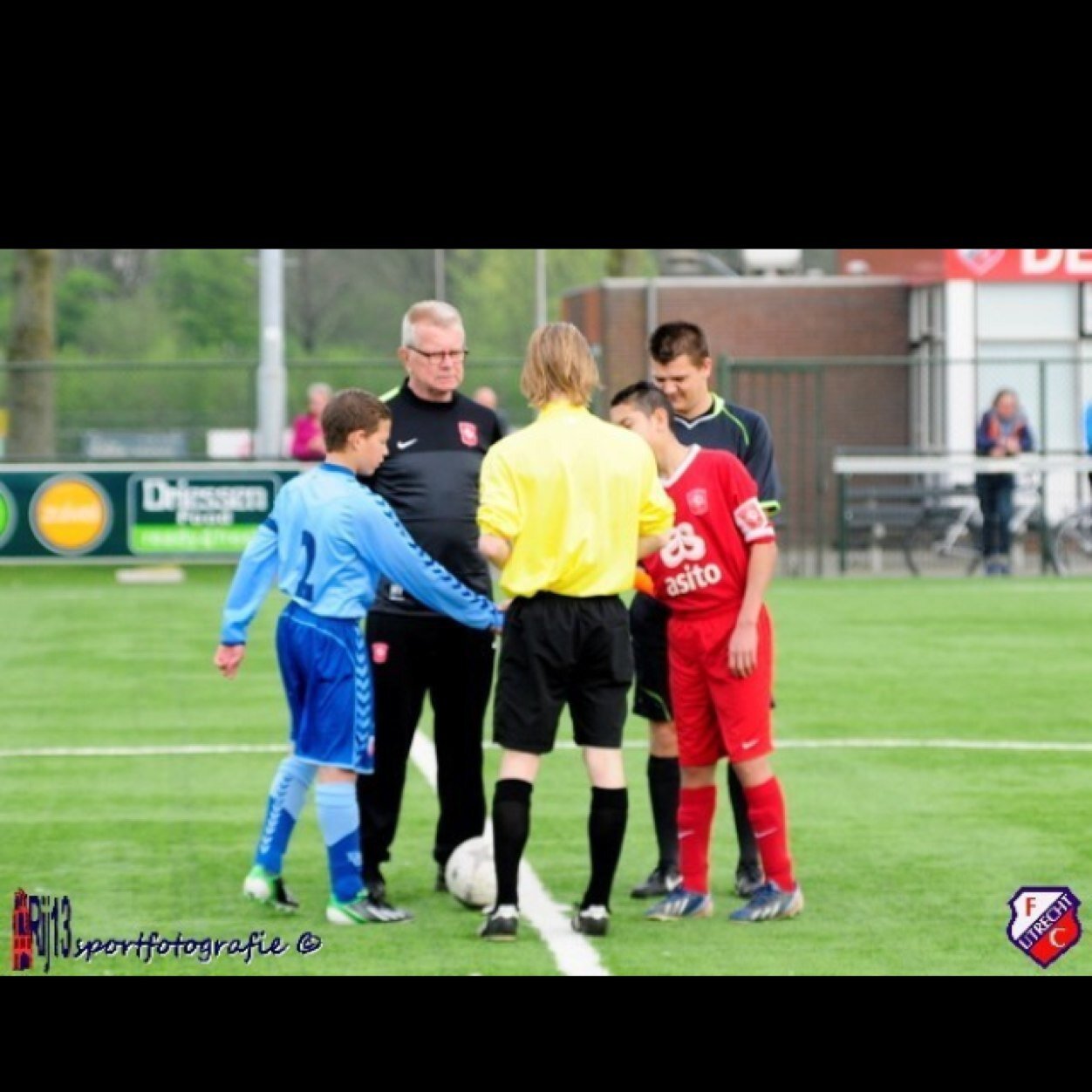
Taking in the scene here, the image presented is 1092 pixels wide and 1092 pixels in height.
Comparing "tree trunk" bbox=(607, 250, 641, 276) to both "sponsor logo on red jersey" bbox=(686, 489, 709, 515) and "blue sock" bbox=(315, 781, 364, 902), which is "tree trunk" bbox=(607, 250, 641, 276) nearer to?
"sponsor logo on red jersey" bbox=(686, 489, 709, 515)

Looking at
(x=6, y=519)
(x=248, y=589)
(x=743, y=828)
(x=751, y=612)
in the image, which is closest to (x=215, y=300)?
(x=6, y=519)

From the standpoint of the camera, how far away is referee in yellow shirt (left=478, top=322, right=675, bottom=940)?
793cm

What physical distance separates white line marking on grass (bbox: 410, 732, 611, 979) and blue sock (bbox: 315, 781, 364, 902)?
0.63 metres

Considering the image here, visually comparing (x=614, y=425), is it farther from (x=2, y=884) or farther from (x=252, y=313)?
(x=252, y=313)

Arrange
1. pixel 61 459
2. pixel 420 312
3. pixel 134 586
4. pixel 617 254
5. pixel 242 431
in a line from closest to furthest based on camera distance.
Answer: pixel 420 312 → pixel 134 586 → pixel 61 459 → pixel 617 254 → pixel 242 431

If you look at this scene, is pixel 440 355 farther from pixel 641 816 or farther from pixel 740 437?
pixel 641 816

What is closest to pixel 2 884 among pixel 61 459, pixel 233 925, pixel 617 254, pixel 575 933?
pixel 233 925

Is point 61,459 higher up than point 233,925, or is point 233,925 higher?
point 61,459

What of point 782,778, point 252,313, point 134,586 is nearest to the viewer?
point 782,778

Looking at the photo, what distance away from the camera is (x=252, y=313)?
71875 mm

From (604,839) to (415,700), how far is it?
3.85 ft

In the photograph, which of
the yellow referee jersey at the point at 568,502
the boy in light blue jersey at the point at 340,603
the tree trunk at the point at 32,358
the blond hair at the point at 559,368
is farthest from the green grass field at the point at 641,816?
the tree trunk at the point at 32,358

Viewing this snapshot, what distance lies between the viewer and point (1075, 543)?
92.1 feet

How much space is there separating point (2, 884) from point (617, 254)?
32702mm
